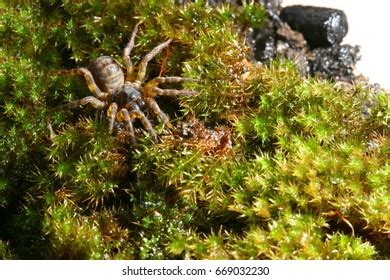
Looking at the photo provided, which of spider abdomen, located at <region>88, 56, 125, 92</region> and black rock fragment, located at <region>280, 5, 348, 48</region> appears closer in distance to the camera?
spider abdomen, located at <region>88, 56, 125, 92</region>

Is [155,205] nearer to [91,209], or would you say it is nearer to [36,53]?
[91,209]

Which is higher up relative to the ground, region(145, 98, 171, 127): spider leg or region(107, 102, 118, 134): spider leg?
region(145, 98, 171, 127): spider leg

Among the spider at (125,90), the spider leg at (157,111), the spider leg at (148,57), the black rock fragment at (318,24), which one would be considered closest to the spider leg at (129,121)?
the spider at (125,90)

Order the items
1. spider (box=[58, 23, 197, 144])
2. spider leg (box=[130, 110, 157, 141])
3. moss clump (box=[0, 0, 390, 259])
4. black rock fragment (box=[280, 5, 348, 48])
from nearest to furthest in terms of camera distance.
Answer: moss clump (box=[0, 0, 390, 259]) < spider leg (box=[130, 110, 157, 141]) < spider (box=[58, 23, 197, 144]) < black rock fragment (box=[280, 5, 348, 48])

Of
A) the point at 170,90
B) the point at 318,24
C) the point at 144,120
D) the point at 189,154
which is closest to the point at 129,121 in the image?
the point at 144,120

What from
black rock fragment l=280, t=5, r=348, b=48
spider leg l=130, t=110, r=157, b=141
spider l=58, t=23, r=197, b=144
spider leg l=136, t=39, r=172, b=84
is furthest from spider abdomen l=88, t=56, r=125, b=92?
black rock fragment l=280, t=5, r=348, b=48

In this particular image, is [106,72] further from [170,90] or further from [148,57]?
→ [170,90]

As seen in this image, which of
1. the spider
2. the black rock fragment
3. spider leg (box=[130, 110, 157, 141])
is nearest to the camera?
spider leg (box=[130, 110, 157, 141])

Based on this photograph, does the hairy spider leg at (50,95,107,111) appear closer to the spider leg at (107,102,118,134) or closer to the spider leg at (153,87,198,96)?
the spider leg at (107,102,118,134)
